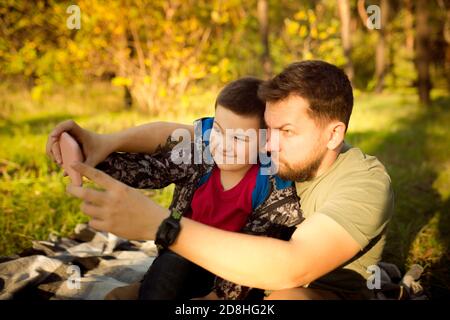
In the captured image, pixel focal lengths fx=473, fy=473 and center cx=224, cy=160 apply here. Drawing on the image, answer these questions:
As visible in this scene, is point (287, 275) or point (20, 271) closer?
point (287, 275)

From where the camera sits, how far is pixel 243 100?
2074 millimetres

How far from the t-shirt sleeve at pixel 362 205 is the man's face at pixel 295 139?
0.19 meters

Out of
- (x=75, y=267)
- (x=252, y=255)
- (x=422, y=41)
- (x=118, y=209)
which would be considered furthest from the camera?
(x=422, y=41)

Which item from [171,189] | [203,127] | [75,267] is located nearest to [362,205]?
[203,127]

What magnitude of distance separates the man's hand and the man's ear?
91 centimetres

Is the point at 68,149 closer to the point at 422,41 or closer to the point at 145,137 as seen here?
the point at 145,137

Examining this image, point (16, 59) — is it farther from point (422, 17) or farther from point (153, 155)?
point (422, 17)

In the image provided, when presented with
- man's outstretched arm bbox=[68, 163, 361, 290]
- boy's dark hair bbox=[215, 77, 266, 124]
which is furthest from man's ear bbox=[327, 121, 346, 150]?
man's outstretched arm bbox=[68, 163, 361, 290]

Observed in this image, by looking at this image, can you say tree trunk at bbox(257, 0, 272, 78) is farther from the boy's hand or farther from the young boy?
the boy's hand

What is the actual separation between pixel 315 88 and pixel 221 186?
0.60 m

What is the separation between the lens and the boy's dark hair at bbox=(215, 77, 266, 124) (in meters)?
2.07

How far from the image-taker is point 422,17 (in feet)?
31.2
